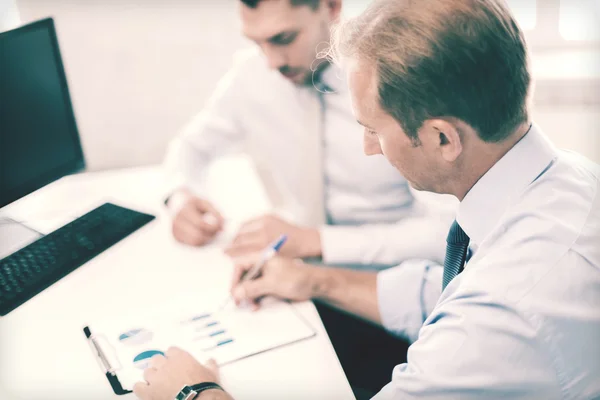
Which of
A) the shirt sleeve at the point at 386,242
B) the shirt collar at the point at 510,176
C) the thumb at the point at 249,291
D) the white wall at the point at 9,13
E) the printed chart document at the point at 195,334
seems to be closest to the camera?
the shirt collar at the point at 510,176

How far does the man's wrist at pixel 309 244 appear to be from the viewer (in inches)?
46.1

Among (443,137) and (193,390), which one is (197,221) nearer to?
(193,390)

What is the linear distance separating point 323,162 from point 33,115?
65 cm

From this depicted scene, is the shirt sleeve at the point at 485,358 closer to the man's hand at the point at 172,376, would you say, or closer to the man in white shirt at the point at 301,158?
the man's hand at the point at 172,376

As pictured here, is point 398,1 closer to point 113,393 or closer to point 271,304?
point 271,304

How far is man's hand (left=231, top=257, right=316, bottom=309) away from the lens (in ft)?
3.12

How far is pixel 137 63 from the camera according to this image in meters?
1.52

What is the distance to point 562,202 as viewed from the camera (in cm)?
68

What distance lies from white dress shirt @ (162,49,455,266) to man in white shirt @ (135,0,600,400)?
0.38 meters

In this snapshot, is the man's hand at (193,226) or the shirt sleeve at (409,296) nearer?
the shirt sleeve at (409,296)

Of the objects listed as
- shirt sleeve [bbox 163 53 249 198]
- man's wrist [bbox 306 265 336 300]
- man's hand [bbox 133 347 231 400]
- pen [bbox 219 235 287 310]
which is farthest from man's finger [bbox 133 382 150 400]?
shirt sleeve [bbox 163 53 249 198]

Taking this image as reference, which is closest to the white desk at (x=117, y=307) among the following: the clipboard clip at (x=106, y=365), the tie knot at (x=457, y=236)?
the clipboard clip at (x=106, y=365)

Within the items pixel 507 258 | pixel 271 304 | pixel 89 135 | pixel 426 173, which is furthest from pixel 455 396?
pixel 89 135

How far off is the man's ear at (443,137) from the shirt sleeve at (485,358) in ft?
0.60
